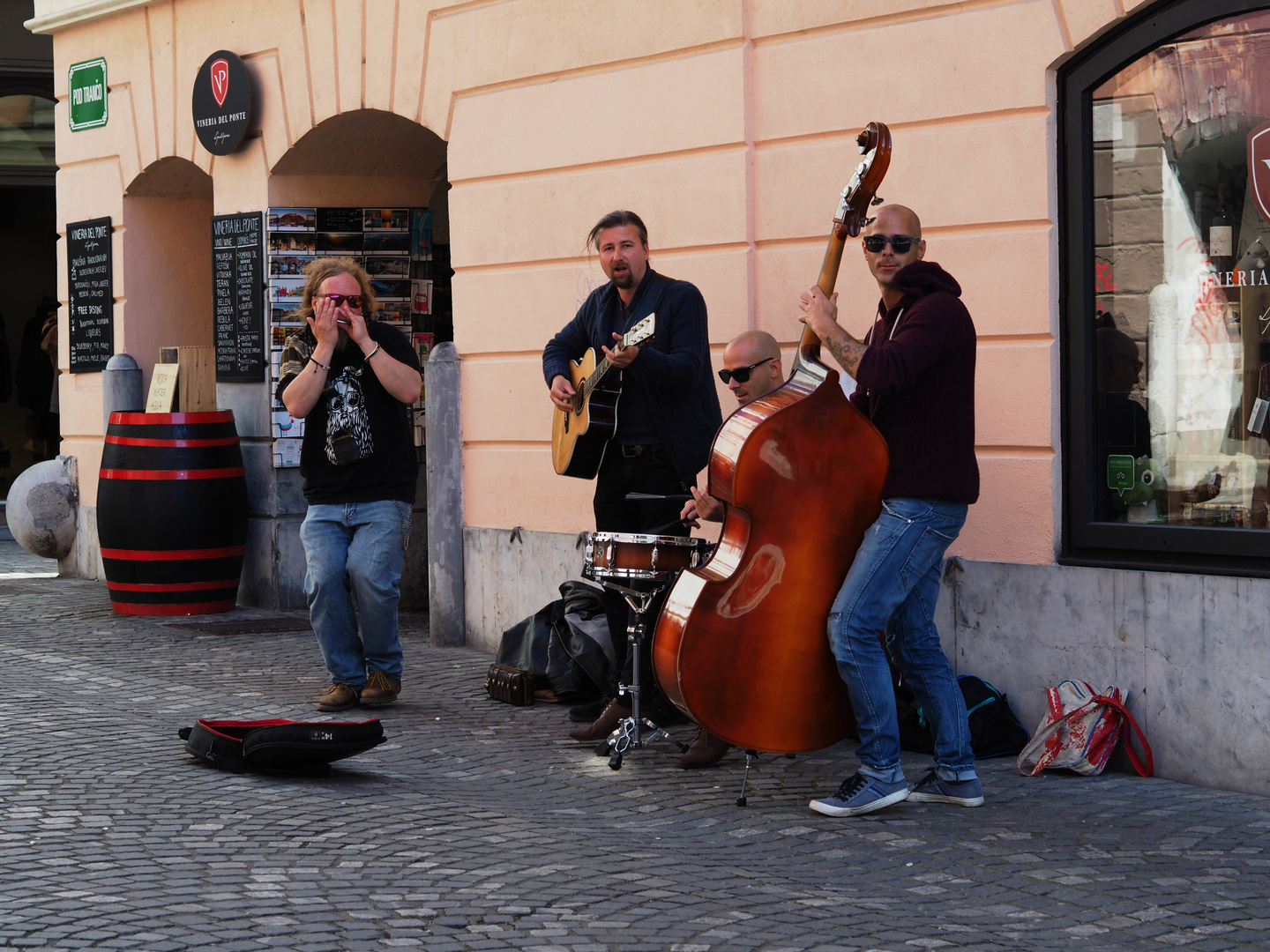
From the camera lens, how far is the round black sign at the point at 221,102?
922 centimetres

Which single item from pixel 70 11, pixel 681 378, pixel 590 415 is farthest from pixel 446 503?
pixel 70 11

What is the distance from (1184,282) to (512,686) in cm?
294

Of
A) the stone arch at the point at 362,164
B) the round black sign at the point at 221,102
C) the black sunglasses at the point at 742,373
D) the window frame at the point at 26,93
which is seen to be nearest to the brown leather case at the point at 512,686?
the black sunglasses at the point at 742,373

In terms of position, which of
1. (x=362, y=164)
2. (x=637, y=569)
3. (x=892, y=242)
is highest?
(x=362, y=164)

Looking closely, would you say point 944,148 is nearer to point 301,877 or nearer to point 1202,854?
point 1202,854

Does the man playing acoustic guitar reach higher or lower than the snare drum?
higher

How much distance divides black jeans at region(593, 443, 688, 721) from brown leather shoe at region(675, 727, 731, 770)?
0.36 metres

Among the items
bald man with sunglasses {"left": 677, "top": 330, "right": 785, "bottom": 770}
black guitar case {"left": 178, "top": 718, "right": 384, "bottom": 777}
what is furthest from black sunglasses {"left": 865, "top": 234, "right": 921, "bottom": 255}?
black guitar case {"left": 178, "top": 718, "right": 384, "bottom": 777}

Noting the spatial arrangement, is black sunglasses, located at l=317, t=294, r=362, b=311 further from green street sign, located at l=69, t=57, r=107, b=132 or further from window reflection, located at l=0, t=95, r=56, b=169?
window reflection, located at l=0, t=95, r=56, b=169

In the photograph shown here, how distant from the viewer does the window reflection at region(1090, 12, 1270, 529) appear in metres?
5.36

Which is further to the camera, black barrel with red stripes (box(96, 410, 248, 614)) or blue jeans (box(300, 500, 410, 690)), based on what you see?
black barrel with red stripes (box(96, 410, 248, 614))

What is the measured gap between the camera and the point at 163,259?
10.5 metres

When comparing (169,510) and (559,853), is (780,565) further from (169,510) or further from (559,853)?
(169,510)

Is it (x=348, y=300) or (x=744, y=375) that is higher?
(x=348, y=300)
